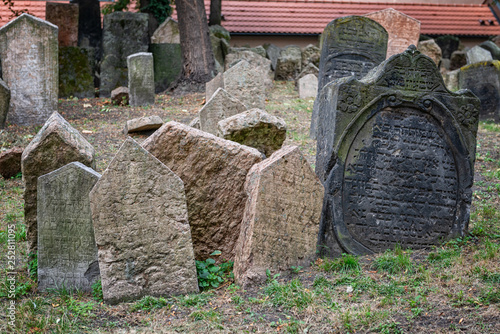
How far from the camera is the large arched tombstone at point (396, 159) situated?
16.0 ft

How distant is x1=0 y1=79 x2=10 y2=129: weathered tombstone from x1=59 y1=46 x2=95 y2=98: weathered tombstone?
4073 mm

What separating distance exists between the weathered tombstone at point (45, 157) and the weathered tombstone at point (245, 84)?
17.2 feet

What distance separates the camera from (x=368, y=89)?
4.93 m

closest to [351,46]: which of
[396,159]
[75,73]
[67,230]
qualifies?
[396,159]

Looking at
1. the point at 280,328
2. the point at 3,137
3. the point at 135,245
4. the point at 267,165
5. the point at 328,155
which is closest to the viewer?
the point at 280,328

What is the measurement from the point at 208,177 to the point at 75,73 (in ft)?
32.5

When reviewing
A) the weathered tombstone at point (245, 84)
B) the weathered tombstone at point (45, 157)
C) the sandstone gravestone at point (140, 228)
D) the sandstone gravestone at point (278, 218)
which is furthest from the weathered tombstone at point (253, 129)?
the weathered tombstone at point (245, 84)

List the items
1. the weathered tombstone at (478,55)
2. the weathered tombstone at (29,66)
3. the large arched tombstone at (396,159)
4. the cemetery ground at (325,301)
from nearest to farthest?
1. the cemetery ground at (325,301)
2. the large arched tombstone at (396,159)
3. the weathered tombstone at (29,66)
4. the weathered tombstone at (478,55)

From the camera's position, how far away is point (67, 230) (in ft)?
13.7

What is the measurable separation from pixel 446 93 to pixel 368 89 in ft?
2.70

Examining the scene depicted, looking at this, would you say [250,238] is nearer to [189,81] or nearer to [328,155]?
[328,155]

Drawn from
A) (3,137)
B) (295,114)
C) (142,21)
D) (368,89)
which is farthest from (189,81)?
(368,89)

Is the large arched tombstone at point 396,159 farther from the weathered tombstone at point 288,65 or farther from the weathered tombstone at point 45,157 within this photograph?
the weathered tombstone at point 288,65

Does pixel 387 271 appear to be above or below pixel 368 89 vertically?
below
